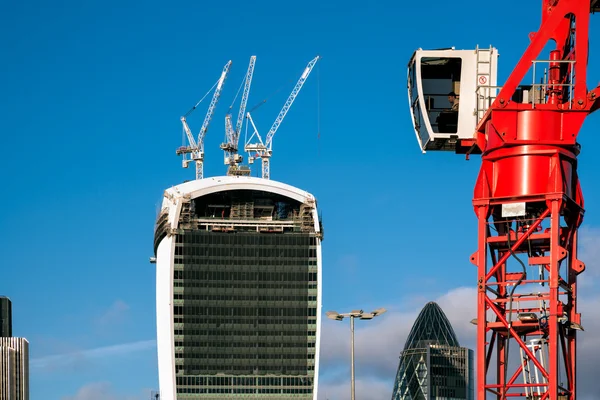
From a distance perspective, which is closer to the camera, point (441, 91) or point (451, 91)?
point (451, 91)

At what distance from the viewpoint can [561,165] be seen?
112000mm

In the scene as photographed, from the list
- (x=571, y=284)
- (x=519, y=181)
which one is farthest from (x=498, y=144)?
(x=571, y=284)

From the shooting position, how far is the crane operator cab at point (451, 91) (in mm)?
117500

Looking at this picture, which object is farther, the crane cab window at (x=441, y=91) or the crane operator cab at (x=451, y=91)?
the crane cab window at (x=441, y=91)

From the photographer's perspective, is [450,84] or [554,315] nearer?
[554,315]

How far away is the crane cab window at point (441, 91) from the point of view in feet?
388

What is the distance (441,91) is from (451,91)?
28.7 inches

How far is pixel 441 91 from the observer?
118938mm

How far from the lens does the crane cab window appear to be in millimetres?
118125

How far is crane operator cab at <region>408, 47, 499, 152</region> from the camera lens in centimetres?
11750

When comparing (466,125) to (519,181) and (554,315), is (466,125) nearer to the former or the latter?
(519,181)

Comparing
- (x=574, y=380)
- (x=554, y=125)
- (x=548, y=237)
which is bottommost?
(x=574, y=380)

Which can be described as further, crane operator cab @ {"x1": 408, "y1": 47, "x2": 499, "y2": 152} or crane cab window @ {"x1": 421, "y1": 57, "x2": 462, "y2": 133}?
crane cab window @ {"x1": 421, "y1": 57, "x2": 462, "y2": 133}

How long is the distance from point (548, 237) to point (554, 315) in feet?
19.1
